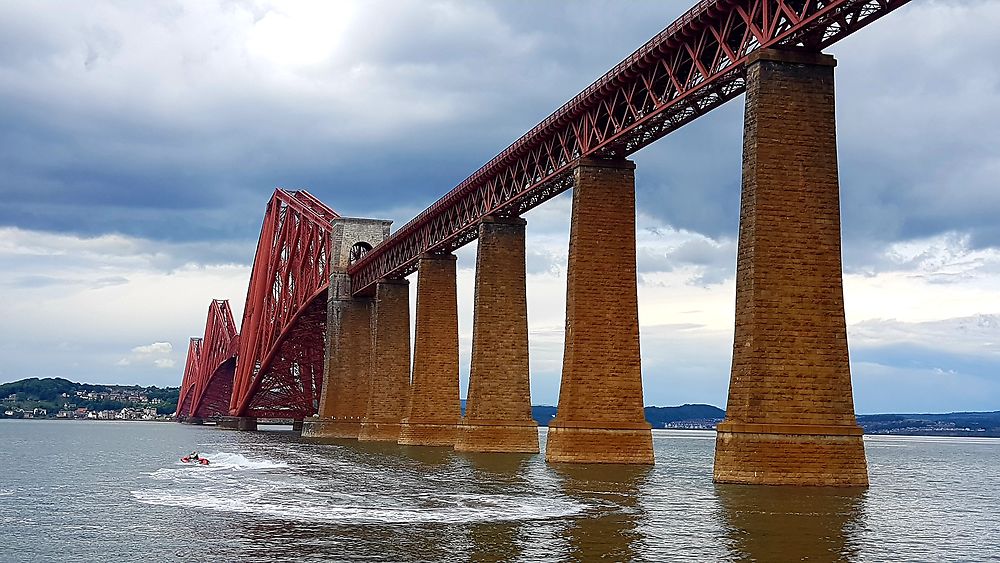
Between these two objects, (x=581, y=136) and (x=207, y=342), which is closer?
(x=581, y=136)

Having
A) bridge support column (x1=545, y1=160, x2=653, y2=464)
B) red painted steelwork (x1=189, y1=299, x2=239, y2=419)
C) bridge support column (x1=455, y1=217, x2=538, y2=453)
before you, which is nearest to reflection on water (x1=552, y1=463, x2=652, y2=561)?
bridge support column (x1=545, y1=160, x2=653, y2=464)

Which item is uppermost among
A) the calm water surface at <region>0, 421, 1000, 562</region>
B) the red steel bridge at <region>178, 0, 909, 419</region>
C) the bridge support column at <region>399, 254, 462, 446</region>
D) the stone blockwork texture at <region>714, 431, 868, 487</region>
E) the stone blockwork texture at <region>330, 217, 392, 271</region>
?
the stone blockwork texture at <region>330, 217, 392, 271</region>

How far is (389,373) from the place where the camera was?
85.8m

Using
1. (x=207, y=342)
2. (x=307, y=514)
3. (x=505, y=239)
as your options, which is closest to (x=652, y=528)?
(x=307, y=514)

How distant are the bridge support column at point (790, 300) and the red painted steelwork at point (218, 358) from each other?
135 meters

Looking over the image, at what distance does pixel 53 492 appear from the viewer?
136 ft

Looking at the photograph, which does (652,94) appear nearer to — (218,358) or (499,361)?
(499,361)

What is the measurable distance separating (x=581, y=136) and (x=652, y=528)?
89.6 feet

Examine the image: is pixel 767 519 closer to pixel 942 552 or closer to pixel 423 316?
pixel 942 552

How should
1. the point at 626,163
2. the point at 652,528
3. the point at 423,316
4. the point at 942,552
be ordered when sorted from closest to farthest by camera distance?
the point at 942,552, the point at 652,528, the point at 626,163, the point at 423,316

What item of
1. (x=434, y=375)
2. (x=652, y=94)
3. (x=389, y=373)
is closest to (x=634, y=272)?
(x=652, y=94)

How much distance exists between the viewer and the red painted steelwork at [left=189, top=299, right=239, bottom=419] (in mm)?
171250

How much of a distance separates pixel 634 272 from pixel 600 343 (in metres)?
3.69

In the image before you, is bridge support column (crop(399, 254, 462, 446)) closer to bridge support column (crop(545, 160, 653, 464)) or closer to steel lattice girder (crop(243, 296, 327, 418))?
bridge support column (crop(545, 160, 653, 464))
